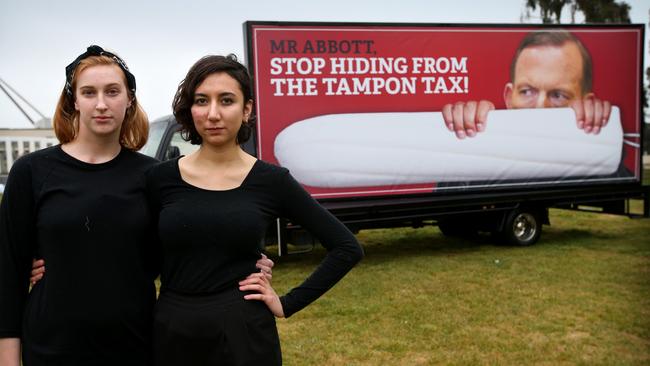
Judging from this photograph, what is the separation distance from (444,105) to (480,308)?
341 centimetres

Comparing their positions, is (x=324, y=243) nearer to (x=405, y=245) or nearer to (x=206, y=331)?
(x=206, y=331)

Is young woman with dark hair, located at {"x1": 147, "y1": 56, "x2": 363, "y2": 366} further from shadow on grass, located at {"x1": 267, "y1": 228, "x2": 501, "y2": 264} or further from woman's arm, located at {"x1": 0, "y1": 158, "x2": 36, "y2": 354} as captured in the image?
shadow on grass, located at {"x1": 267, "y1": 228, "x2": 501, "y2": 264}

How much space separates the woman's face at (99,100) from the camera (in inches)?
77.7

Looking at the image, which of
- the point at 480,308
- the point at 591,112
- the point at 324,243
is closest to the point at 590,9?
the point at 591,112

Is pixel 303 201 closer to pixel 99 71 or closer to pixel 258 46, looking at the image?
pixel 99 71

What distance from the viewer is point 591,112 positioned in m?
9.41

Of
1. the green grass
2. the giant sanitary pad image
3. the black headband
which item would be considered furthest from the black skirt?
the giant sanitary pad image

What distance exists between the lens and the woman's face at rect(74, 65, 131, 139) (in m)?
1.97

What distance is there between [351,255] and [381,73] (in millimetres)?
6327

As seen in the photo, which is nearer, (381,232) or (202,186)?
(202,186)

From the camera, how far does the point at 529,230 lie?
9.91 meters

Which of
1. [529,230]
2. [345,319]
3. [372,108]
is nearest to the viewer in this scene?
[345,319]

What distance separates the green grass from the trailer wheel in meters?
0.22

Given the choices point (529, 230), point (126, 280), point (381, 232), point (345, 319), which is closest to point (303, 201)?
point (126, 280)
